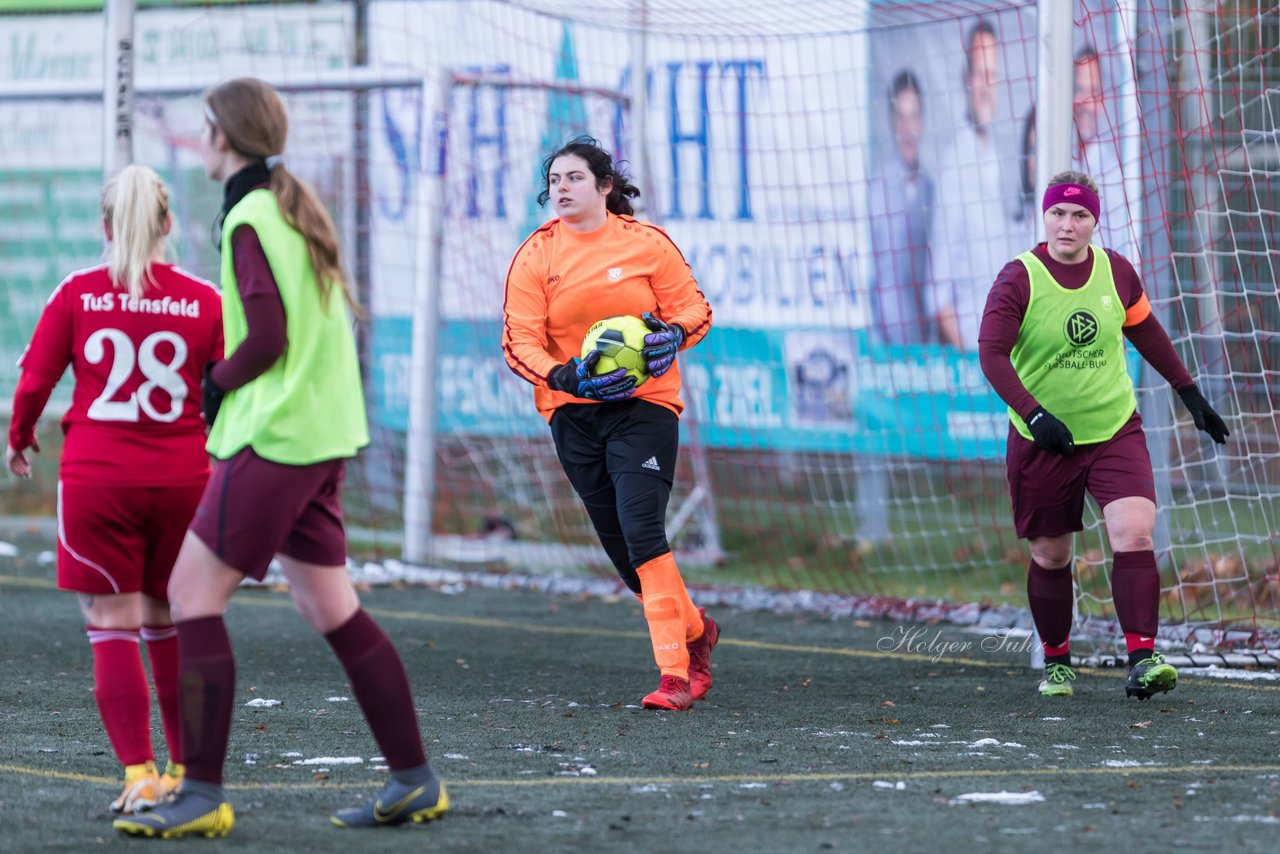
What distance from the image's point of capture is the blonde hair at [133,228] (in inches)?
182

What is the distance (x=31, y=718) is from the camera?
6.34 m

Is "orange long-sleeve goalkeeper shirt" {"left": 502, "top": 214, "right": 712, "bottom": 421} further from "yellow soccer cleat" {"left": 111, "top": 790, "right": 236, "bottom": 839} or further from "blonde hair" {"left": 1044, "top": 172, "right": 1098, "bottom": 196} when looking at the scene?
"yellow soccer cleat" {"left": 111, "top": 790, "right": 236, "bottom": 839}

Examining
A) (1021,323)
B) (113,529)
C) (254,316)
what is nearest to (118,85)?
(1021,323)

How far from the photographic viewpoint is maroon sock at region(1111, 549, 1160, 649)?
670 centimetres

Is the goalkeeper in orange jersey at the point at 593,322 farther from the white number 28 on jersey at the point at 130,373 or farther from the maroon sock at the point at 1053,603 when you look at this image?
the white number 28 on jersey at the point at 130,373

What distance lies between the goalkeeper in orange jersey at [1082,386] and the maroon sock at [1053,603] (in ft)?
0.74

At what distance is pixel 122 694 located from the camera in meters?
4.68

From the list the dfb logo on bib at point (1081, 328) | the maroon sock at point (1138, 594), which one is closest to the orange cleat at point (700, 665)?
the maroon sock at point (1138, 594)

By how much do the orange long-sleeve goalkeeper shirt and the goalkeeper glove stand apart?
129mm

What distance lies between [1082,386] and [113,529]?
3.61m

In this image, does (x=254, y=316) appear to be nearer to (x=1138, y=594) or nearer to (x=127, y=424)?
(x=127, y=424)

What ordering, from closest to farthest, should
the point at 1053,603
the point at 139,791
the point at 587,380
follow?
the point at 139,791, the point at 587,380, the point at 1053,603

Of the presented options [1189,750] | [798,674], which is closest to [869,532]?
[798,674]

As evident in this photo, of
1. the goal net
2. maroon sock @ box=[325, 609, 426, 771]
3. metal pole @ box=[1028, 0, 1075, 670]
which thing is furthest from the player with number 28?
the goal net
